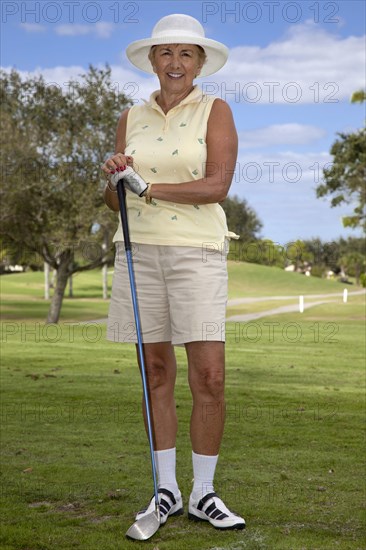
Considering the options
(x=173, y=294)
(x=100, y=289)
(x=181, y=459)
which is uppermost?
(x=173, y=294)

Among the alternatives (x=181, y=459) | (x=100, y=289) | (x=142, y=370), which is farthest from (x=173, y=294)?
(x=100, y=289)

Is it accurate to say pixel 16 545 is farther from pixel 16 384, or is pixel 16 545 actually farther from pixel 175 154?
pixel 16 384

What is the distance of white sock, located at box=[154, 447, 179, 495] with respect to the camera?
4.49m

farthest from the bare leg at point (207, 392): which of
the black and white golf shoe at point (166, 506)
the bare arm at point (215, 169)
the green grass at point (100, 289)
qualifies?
the green grass at point (100, 289)

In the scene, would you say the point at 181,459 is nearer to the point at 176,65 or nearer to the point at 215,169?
the point at 215,169

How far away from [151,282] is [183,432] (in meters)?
3.36

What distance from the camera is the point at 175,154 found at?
429 centimetres

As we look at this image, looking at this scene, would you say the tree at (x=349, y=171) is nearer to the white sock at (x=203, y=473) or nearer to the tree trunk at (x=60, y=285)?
the tree trunk at (x=60, y=285)

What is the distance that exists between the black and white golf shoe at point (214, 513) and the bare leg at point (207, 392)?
0.23 m

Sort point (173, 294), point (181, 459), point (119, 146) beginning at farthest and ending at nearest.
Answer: point (181, 459) < point (119, 146) < point (173, 294)

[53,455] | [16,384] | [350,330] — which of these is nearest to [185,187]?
[53,455]

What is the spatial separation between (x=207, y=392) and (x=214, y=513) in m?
0.58

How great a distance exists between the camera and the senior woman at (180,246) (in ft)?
13.9

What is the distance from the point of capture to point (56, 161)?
31516 mm
